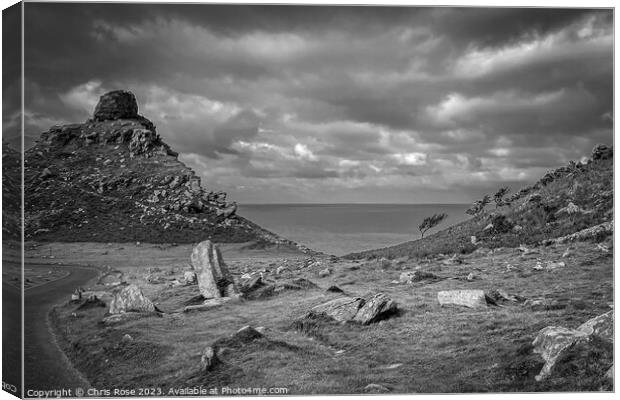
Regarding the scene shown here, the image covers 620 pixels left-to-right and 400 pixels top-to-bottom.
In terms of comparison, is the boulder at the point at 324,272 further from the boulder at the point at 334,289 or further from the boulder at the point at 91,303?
the boulder at the point at 91,303

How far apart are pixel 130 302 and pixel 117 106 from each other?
633cm

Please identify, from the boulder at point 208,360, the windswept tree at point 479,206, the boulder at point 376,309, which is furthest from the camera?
the windswept tree at point 479,206

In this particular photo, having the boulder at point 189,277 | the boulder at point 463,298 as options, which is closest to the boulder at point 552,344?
the boulder at point 463,298

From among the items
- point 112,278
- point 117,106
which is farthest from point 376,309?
point 117,106

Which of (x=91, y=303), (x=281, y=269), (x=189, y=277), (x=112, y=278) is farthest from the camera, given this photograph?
(x=281, y=269)

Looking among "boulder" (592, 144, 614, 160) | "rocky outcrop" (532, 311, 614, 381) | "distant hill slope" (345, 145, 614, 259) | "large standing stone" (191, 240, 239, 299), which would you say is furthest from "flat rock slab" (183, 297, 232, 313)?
"boulder" (592, 144, 614, 160)

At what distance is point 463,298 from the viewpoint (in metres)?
14.5

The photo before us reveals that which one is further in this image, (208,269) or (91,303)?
(208,269)

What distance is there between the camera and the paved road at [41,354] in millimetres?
12648

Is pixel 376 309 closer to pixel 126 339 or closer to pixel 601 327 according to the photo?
→ pixel 601 327

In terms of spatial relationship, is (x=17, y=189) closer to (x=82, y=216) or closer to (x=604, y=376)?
(x=82, y=216)

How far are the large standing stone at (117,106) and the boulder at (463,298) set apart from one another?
1183 cm

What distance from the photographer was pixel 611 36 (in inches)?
563

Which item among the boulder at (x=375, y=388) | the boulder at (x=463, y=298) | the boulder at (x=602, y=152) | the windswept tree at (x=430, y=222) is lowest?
the boulder at (x=375, y=388)
